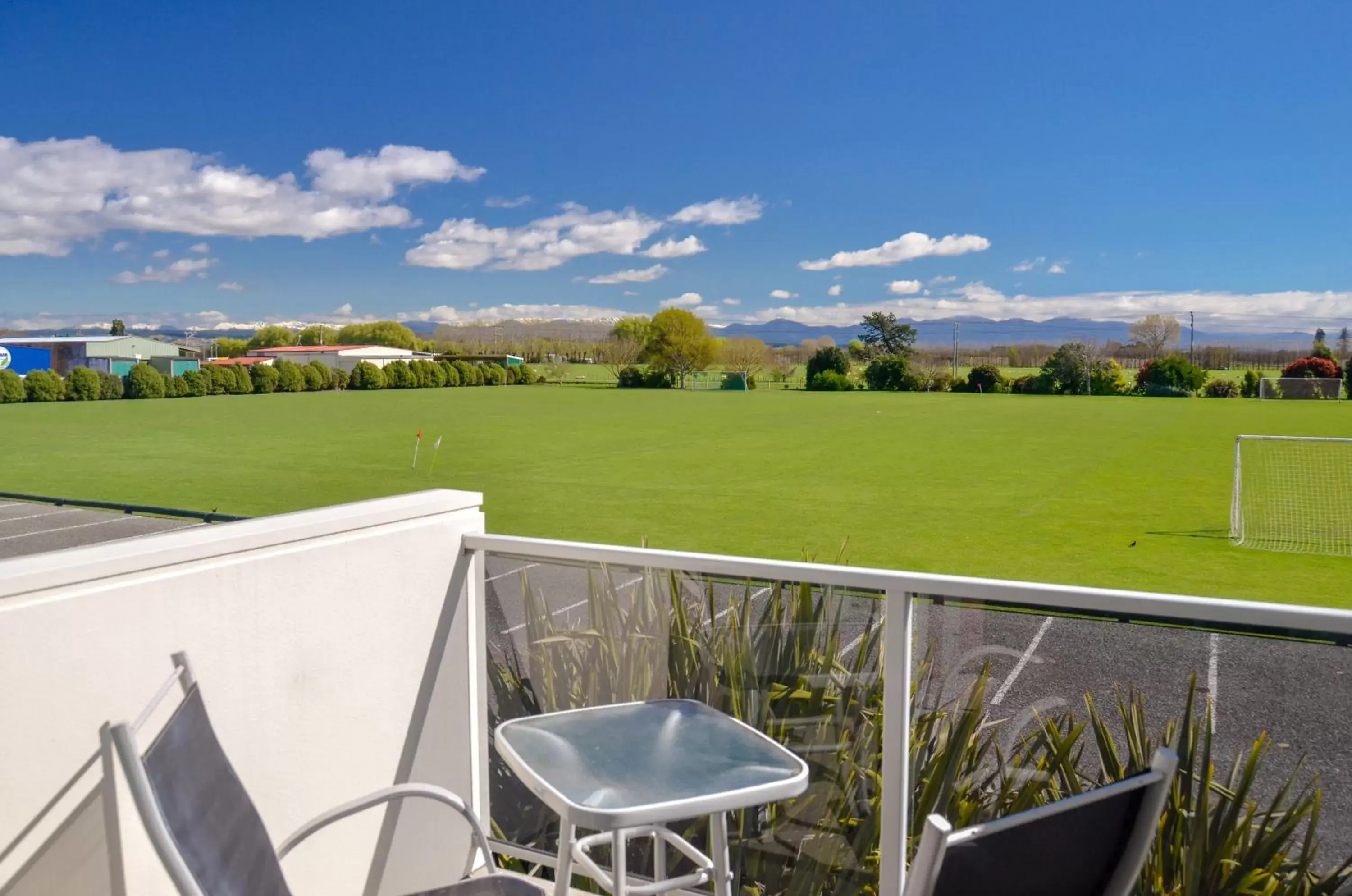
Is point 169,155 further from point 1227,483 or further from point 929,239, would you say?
point 929,239

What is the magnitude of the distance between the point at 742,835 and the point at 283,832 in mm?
855

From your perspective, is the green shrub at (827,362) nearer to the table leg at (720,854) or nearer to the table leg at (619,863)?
the table leg at (720,854)

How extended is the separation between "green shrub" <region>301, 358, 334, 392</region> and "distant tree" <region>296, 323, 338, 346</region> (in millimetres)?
1347

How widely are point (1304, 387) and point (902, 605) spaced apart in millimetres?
57884

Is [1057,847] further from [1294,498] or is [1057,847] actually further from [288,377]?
[288,377]

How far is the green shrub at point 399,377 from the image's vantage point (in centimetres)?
4272

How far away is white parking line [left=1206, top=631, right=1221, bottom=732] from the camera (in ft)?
5.28

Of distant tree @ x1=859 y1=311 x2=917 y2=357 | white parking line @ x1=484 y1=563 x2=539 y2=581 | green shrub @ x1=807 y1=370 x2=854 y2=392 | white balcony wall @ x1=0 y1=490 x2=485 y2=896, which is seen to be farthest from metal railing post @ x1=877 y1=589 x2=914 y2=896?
green shrub @ x1=807 y1=370 x2=854 y2=392

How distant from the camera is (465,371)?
1775 inches

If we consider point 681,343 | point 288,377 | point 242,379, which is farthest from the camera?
point 681,343

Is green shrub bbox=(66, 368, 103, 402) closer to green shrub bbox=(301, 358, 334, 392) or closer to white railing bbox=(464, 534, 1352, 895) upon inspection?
green shrub bbox=(301, 358, 334, 392)

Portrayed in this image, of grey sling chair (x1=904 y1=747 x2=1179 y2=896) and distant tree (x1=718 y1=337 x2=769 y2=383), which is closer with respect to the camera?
grey sling chair (x1=904 y1=747 x2=1179 y2=896)

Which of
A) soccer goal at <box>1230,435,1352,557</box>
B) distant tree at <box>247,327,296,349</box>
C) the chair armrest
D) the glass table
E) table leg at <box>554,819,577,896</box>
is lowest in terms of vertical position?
soccer goal at <box>1230,435,1352,557</box>

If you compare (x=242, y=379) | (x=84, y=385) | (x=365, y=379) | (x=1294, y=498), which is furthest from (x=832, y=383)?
(x=84, y=385)
